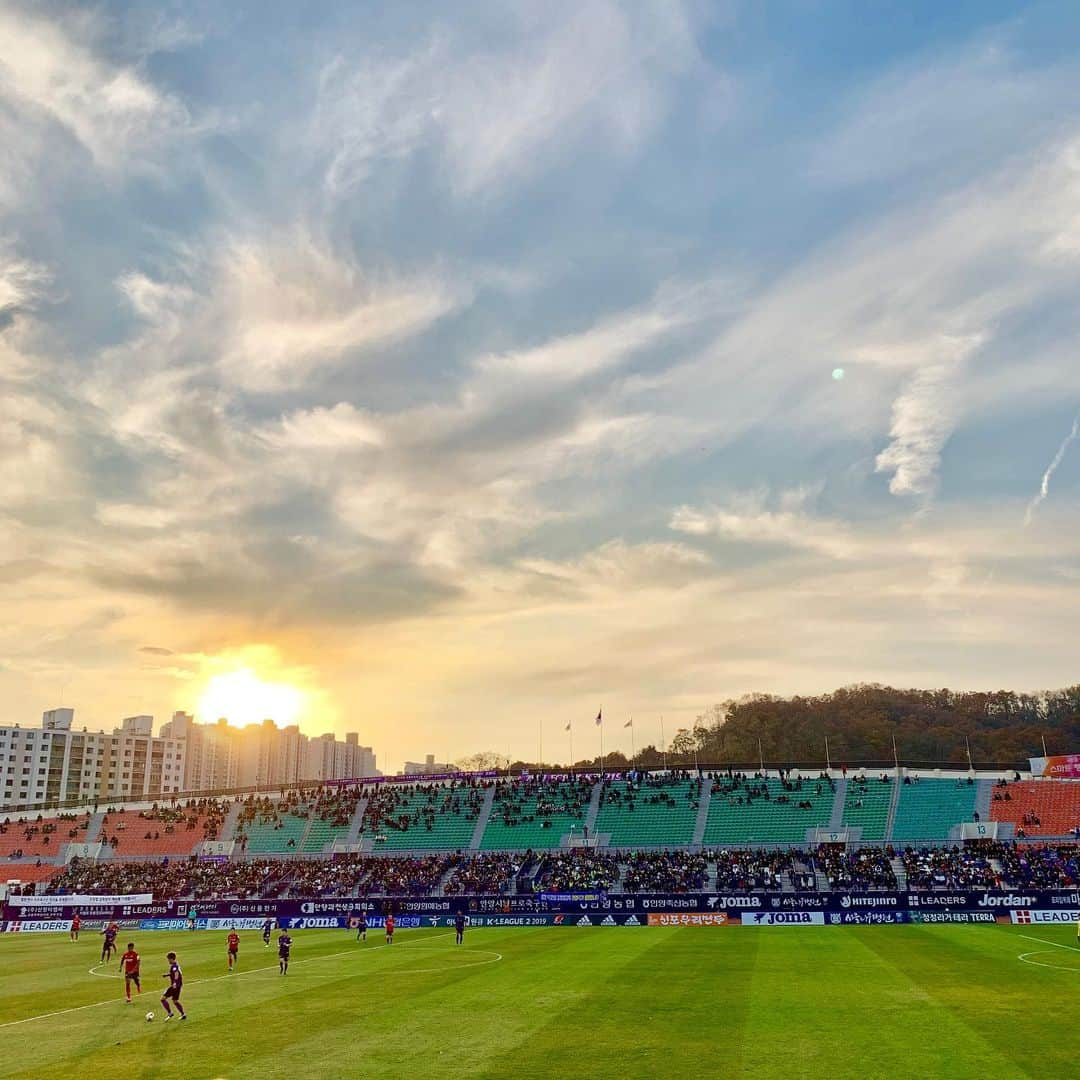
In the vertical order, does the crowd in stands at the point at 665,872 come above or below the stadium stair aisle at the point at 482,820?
below

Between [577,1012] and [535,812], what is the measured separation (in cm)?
6706

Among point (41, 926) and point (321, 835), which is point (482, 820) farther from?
point (41, 926)

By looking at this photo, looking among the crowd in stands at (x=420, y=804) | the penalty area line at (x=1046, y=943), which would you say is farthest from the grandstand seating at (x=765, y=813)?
the penalty area line at (x=1046, y=943)

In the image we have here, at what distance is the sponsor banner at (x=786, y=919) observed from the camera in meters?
55.7

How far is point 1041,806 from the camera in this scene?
8012cm

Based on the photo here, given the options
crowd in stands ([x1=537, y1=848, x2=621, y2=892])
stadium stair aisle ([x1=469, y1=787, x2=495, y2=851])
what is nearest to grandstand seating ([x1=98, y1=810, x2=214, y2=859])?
stadium stair aisle ([x1=469, y1=787, x2=495, y2=851])

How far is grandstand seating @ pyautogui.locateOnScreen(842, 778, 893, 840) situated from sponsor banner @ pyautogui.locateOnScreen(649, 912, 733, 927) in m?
28.6

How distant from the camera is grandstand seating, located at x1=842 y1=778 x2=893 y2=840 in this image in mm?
81312

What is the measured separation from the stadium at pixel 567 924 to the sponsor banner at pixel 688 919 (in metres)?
0.15

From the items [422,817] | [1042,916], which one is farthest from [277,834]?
[1042,916]

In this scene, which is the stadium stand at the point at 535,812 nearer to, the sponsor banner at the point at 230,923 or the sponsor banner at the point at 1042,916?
the sponsor banner at the point at 230,923

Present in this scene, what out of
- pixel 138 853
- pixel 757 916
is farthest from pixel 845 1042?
pixel 138 853

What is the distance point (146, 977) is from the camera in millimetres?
37719

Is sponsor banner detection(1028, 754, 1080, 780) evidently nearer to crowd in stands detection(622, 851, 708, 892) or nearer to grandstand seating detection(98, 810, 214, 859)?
crowd in stands detection(622, 851, 708, 892)
